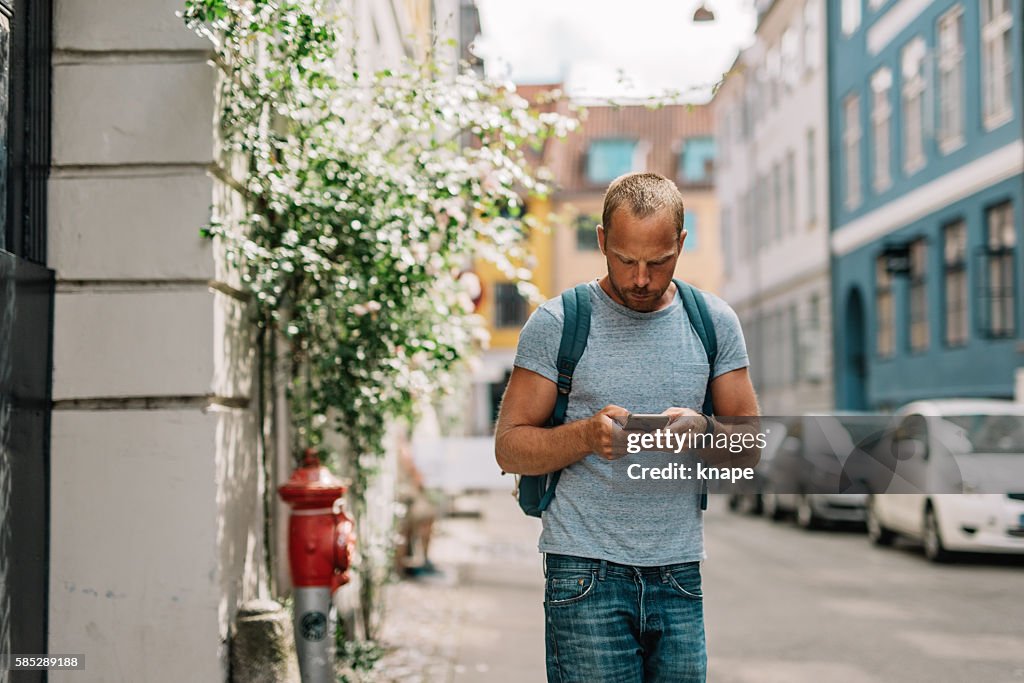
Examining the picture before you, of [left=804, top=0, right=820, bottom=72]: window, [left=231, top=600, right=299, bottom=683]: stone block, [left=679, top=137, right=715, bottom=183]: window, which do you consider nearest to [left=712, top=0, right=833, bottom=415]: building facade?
[left=804, top=0, right=820, bottom=72]: window

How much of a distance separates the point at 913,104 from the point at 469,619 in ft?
64.9

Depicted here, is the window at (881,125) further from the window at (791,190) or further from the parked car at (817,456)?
the parked car at (817,456)

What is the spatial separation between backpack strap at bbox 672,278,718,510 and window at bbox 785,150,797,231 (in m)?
34.5

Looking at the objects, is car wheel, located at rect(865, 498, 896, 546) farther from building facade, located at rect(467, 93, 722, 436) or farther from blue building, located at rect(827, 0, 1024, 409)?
building facade, located at rect(467, 93, 722, 436)

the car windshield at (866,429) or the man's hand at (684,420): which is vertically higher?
the man's hand at (684,420)

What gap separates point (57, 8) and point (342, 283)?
1617 mm

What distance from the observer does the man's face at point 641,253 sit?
326 centimetres

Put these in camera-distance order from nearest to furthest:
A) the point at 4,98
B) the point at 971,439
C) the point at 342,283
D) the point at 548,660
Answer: the point at 548,660, the point at 971,439, the point at 4,98, the point at 342,283

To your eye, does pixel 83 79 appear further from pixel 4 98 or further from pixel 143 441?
pixel 143 441

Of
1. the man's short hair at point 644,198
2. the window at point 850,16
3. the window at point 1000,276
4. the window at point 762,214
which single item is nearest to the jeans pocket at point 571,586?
the man's short hair at point 644,198

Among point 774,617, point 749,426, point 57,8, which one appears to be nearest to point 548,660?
point 749,426

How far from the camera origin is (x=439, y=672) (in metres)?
8.03

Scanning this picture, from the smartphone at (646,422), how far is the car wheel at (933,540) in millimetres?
12126

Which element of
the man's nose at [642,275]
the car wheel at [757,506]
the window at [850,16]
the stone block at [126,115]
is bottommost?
the car wheel at [757,506]
